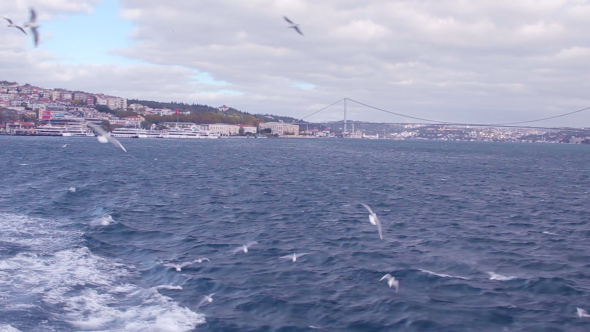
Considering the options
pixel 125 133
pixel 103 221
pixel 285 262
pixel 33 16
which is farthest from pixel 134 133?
pixel 285 262

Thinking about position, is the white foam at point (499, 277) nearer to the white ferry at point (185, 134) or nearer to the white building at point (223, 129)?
the white ferry at point (185, 134)

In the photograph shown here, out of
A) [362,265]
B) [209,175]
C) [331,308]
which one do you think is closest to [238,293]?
[331,308]

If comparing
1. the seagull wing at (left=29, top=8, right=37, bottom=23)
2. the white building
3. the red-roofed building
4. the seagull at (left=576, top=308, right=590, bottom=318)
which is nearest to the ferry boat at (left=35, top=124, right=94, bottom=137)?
the red-roofed building

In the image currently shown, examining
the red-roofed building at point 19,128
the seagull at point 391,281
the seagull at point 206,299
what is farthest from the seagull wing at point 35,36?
the red-roofed building at point 19,128

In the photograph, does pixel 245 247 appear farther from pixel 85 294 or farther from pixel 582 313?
pixel 582 313

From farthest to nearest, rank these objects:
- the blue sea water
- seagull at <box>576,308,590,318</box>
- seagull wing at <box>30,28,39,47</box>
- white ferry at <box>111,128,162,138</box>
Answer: white ferry at <box>111,128,162,138</box>
seagull wing at <box>30,28,39,47</box>
seagull at <box>576,308,590,318</box>
the blue sea water

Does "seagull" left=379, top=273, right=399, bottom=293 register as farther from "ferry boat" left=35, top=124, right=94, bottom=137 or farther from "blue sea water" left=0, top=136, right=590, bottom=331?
"ferry boat" left=35, top=124, right=94, bottom=137

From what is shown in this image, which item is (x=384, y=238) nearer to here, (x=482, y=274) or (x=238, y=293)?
(x=482, y=274)

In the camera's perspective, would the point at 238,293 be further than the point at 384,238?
No
